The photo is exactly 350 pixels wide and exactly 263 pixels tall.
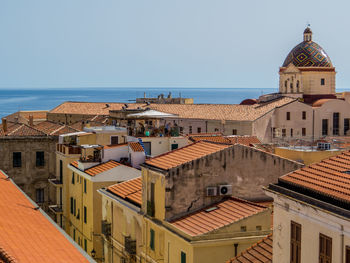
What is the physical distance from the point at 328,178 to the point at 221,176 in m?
7.79

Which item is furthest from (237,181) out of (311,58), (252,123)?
(311,58)

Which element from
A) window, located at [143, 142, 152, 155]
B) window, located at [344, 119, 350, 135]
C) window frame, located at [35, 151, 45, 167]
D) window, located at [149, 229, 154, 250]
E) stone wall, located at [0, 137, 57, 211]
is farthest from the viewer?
window, located at [344, 119, 350, 135]

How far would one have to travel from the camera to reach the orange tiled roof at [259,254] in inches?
583

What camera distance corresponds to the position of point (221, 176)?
18969mm

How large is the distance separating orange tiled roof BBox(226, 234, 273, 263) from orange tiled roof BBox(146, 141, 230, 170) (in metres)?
3.86

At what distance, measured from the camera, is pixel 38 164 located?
40.3 meters

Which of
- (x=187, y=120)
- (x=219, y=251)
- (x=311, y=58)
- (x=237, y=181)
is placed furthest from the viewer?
(x=311, y=58)

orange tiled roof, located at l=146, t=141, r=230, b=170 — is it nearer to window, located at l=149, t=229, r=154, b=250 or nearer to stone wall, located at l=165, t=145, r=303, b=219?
stone wall, located at l=165, t=145, r=303, b=219

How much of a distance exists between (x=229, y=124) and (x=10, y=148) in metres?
20.1

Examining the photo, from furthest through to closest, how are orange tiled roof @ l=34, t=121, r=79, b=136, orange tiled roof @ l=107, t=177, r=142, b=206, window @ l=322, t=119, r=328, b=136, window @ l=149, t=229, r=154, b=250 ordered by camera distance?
window @ l=322, t=119, r=328, b=136 → orange tiled roof @ l=34, t=121, r=79, b=136 → orange tiled roof @ l=107, t=177, r=142, b=206 → window @ l=149, t=229, r=154, b=250

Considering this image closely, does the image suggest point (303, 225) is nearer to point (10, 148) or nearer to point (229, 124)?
point (10, 148)

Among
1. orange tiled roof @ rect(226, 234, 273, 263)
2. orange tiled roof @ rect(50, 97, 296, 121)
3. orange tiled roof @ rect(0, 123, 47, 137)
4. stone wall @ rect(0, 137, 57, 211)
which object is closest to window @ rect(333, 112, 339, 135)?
orange tiled roof @ rect(50, 97, 296, 121)

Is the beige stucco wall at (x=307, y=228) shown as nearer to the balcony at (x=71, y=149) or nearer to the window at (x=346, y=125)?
the balcony at (x=71, y=149)

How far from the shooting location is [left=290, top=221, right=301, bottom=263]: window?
11.2 meters
